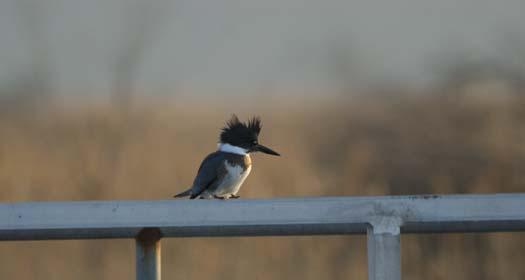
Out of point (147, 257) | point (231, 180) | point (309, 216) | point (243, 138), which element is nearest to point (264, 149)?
point (243, 138)

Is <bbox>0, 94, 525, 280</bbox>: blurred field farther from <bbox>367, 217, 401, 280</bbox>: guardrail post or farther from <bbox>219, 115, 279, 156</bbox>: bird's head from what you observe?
<bbox>367, 217, 401, 280</bbox>: guardrail post

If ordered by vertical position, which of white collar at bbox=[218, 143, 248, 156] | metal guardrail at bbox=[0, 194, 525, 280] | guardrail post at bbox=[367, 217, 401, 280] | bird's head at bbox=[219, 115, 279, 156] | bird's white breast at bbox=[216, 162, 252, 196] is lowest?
guardrail post at bbox=[367, 217, 401, 280]

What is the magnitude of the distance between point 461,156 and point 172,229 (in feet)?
6.38

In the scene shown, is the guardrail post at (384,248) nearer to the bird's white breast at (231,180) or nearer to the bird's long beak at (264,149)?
the bird's white breast at (231,180)

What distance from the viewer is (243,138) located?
3656 mm

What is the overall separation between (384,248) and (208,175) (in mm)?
1639

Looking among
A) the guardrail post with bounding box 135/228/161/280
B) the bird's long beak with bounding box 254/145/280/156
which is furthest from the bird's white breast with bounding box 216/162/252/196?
the guardrail post with bounding box 135/228/161/280

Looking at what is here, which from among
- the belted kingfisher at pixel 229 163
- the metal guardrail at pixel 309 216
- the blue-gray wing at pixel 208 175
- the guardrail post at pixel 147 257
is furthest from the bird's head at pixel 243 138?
the metal guardrail at pixel 309 216

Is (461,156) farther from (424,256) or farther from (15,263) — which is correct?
(15,263)

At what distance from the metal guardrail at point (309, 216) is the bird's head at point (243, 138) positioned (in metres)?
1.70

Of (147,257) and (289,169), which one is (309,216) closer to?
(147,257)

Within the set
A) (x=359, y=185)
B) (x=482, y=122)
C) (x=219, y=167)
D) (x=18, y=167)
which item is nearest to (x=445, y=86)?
(x=482, y=122)

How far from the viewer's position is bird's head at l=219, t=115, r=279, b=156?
11.9 ft

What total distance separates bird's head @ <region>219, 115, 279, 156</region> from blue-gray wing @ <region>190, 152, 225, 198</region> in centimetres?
13
